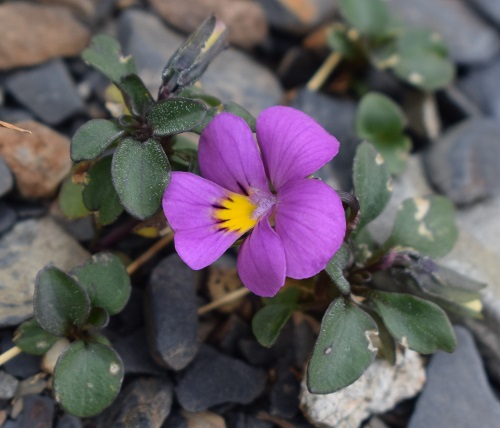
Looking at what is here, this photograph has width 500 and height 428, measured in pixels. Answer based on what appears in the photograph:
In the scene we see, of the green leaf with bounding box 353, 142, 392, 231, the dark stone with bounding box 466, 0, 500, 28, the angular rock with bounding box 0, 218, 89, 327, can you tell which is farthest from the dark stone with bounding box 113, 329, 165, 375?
the dark stone with bounding box 466, 0, 500, 28

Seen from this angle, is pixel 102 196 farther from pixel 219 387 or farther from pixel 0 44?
pixel 0 44

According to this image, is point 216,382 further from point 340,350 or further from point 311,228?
point 311,228

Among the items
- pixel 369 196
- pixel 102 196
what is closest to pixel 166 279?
pixel 102 196

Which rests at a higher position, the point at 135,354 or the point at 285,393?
the point at 285,393

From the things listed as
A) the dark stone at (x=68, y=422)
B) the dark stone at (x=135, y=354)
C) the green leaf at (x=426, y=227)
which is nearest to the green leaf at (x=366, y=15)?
the green leaf at (x=426, y=227)

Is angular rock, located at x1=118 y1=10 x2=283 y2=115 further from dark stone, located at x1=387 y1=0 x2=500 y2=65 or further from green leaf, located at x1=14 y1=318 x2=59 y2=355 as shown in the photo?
green leaf, located at x1=14 y1=318 x2=59 y2=355

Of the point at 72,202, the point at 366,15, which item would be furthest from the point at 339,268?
the point at 366,15
